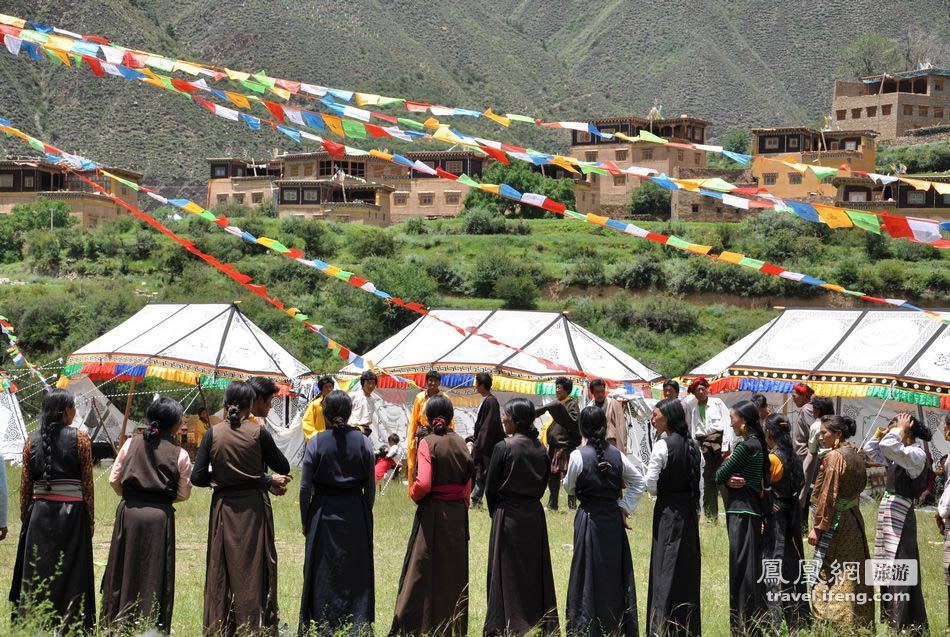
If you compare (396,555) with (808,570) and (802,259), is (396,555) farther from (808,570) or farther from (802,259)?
(802,259)

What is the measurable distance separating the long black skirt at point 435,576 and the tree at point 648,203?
179 feet

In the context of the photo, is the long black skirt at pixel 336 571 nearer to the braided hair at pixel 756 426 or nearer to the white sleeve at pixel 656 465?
the white sleeve at pixel 656 465

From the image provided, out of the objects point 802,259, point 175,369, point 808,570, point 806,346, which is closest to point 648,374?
point 806,346

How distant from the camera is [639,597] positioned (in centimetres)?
843

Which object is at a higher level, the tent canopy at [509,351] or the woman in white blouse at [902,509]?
the tent canopy at [509,351]

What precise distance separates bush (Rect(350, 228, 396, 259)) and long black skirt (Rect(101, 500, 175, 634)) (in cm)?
4404

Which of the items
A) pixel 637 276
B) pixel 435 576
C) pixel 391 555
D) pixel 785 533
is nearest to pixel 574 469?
pixel 435 576

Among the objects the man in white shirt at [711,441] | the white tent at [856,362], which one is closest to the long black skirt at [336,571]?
the man in white shirt at [711,441]

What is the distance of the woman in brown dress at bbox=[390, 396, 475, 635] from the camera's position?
6535 millimetres

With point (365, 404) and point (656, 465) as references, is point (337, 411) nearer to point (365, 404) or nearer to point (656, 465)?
point (656, 465)

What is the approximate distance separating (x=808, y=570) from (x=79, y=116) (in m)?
79.8

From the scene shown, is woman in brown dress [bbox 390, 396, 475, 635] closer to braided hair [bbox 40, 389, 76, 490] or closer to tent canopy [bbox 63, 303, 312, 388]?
braided hair [bbox 40, 389, 76, 490]

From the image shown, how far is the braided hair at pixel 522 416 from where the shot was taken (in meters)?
6.73

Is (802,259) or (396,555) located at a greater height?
(802,259)
